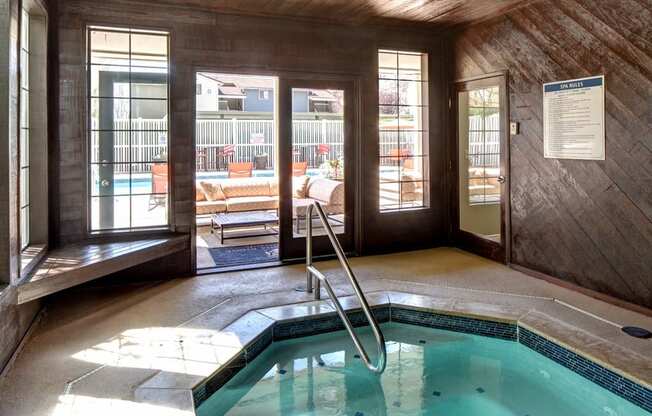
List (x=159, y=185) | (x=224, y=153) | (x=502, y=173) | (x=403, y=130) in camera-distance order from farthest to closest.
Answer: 1. (x=224, y=153)
2. (x=403, y=130)
3. (x=502, y=173)
4. (x=159, y=185)

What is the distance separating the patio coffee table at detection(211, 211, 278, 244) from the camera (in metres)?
6.59

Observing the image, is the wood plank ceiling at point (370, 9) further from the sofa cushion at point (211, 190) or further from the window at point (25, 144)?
the sofa cushion at point (211, 190)

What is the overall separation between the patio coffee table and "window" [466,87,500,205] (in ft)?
8.92

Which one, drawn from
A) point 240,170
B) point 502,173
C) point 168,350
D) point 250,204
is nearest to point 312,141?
point 502,173

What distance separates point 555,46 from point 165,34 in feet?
12.0

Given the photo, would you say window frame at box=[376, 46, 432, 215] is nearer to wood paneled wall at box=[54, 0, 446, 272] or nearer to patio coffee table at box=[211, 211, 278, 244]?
wood paneled wall at box=[54, 0, 446, 272]

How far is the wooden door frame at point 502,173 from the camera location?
5.08m

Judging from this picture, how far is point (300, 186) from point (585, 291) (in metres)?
3.32

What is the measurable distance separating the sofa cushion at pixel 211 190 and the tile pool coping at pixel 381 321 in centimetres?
430

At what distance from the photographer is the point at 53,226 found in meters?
4.32

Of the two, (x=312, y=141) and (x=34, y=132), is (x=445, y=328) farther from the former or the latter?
(x=34, y=132)

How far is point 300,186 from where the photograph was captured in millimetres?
6051

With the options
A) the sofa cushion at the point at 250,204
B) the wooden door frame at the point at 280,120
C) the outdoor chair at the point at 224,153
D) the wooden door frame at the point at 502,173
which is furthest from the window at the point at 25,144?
the outdoor chair at the point at 224,153

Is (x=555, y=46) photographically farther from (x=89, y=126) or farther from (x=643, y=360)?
(x=89, y=126)
